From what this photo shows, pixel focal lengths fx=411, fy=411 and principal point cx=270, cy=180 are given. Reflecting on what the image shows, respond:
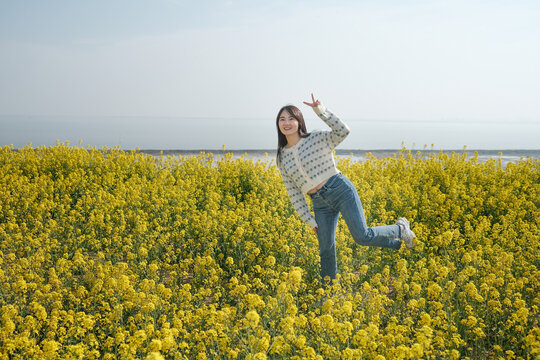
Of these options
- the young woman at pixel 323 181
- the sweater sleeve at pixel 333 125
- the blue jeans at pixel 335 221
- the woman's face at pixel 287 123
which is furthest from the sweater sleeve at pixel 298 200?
the sweater sleeve at pixel 333 125

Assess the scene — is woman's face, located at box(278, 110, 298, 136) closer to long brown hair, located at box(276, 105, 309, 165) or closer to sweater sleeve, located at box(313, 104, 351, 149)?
long brown hair, located at box(276, 105, 309, 165)

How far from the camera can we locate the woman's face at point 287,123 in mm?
3639

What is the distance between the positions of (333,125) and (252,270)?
178 centimetres

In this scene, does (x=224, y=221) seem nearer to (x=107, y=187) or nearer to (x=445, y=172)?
(x=107, y=187)

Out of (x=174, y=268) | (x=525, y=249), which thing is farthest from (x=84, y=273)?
(x=525, y=249)

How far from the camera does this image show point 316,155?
3.58 meters

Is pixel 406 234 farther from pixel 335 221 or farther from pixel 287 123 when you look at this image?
pixel 287 123

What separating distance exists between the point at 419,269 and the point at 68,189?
5935 millimetres

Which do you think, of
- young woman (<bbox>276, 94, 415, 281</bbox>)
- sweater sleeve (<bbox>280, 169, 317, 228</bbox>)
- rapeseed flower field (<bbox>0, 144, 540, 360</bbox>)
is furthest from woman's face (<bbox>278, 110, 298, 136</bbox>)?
rapeseed flower field (<bbox>0, 144, 540, 360</bbox>)

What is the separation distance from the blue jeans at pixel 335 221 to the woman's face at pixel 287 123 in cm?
55

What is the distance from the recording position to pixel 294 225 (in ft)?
16.6

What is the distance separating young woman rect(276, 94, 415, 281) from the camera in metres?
3.53

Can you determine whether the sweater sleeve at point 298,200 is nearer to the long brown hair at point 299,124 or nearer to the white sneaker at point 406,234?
the long brown hair at point 299,124

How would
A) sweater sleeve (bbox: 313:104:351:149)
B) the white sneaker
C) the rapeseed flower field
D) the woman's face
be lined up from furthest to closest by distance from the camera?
the white sneaker, the woman's face, sweater sleeve (bbox: 313:104:351:149), the rapeseed flower field
